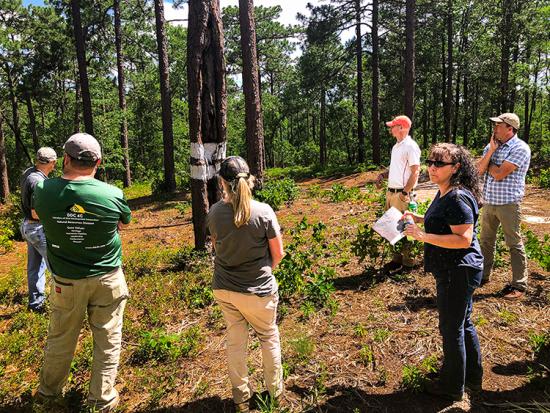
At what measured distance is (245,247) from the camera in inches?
112

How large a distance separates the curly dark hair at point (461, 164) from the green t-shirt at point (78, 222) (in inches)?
102

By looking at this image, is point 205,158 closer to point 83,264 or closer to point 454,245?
point 83,264

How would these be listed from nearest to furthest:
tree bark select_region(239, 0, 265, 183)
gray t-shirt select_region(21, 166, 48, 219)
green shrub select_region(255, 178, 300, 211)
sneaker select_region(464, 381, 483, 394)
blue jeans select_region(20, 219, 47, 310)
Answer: sneaker select_region(464, 381, 483, 394) → gray t-shirt select_region(21, 166, 48, 219) → blue jeans select_region(20, 219, 47, 310) → green shrub select_region(255, 178, 300, 211) → tree bark select_region(239, 0, 265, 183)

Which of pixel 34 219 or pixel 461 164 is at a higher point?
pixel 461 164

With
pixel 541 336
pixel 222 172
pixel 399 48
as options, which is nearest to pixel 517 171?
pixel 541 336

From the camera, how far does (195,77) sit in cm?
589

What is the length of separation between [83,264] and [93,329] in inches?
22.8

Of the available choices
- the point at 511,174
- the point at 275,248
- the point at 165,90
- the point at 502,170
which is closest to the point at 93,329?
the point at 275,248

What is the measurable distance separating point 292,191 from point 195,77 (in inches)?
245

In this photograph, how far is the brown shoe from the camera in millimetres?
4684

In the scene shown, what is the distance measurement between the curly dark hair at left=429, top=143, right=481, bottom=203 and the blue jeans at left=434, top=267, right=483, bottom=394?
63 centimetres

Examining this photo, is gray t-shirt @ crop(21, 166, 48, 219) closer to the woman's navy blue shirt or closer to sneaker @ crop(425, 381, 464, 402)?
the woman's navy blue shirt

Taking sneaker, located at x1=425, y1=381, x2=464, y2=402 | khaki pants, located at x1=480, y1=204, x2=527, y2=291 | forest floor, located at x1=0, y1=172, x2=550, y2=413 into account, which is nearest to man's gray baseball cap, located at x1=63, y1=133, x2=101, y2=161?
forest floor, located at x1=0, y1=172, x2=550, y2=413

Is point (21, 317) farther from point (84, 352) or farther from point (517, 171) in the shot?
point (517, 171)
